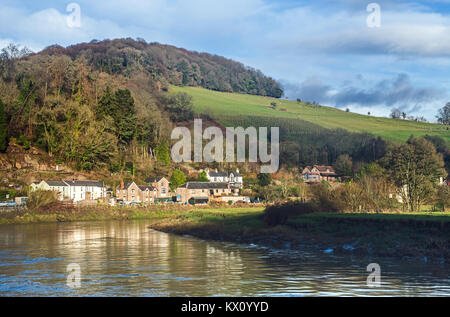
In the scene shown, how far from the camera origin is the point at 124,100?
99812 mm

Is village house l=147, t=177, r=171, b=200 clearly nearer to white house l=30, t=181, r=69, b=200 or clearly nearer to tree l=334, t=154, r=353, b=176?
white house l=30, t=181, r=69, b=200

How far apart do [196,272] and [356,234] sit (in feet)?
45.6

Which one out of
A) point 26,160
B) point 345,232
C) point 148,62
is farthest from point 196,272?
Result: point 148,62

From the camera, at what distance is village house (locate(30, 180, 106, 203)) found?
77.6m

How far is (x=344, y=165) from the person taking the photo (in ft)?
351

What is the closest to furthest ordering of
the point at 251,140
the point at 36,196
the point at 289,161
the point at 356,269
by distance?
the point at 356,269 < the point at 36,196 < the point at 289,161 < the point at 251,140

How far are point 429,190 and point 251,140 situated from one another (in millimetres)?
73948

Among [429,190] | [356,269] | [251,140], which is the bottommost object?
[356,269]

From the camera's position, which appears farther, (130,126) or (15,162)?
(130,126)

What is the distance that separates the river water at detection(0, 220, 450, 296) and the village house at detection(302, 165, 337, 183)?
7270 cm

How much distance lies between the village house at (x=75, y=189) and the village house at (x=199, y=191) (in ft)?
50.9

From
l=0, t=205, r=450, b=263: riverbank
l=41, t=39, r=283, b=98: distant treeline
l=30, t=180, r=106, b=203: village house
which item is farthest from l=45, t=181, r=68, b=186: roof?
l=41, t=39, r=283, b=98: distant treeline
